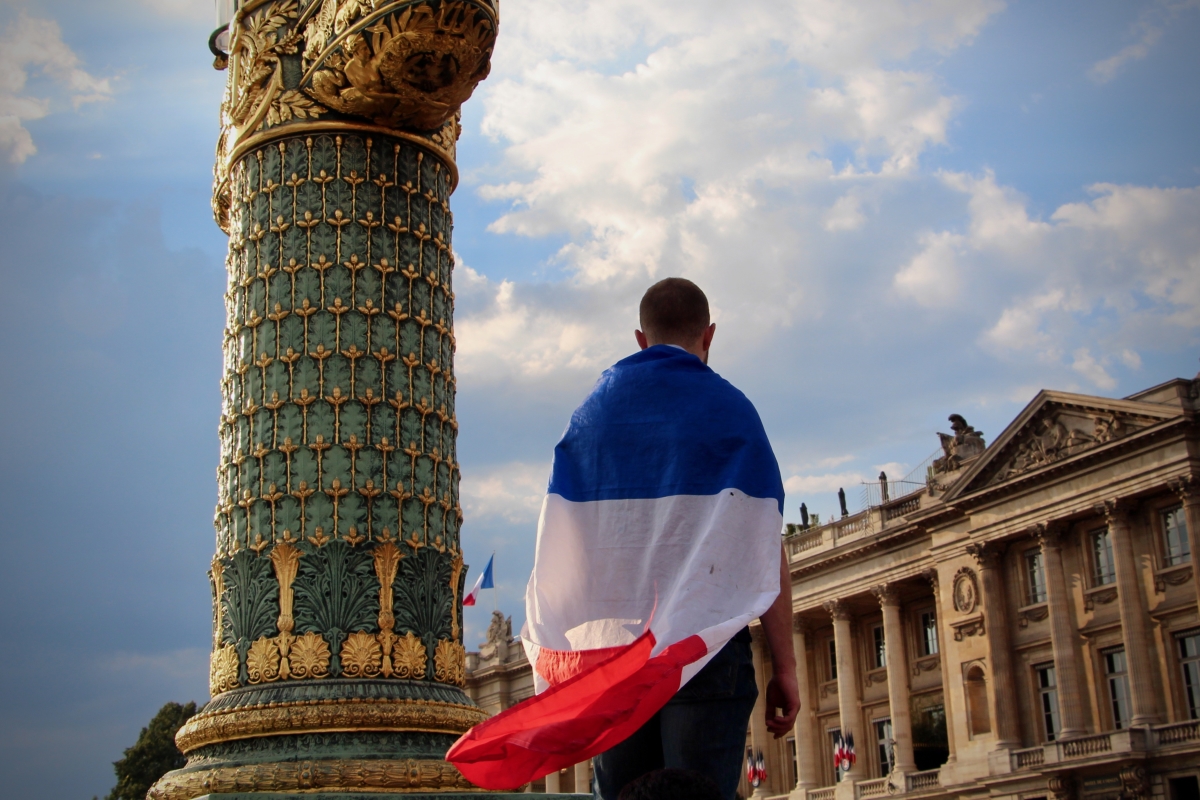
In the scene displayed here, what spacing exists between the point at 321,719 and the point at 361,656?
0.47m

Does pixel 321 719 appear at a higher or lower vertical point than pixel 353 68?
lower

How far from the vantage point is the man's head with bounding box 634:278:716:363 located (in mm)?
4469

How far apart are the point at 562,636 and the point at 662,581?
0.35 m

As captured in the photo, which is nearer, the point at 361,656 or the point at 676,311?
the point at 676,311

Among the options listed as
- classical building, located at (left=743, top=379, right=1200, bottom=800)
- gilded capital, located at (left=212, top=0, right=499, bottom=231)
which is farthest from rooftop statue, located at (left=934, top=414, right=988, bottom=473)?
gilded capital, located at (left=212, top=0, right=499, bottom=231)

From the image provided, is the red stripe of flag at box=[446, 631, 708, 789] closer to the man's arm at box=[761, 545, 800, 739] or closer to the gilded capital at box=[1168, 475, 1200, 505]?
the man's arm at box=[761, 545, 800, 739]

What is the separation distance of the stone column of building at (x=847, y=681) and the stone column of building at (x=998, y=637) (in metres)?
7.20

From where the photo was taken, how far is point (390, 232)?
9172 mm

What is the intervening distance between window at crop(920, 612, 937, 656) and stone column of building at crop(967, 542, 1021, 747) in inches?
183

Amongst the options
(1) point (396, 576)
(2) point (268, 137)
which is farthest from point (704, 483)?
(2) point (268, 137)

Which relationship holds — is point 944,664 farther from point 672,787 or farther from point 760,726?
point 672,787

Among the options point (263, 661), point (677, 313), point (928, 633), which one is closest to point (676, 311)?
point (677, 313)

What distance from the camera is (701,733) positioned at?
3.87m

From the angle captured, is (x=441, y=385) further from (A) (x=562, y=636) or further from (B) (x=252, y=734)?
(A) (x=562, y=636)
